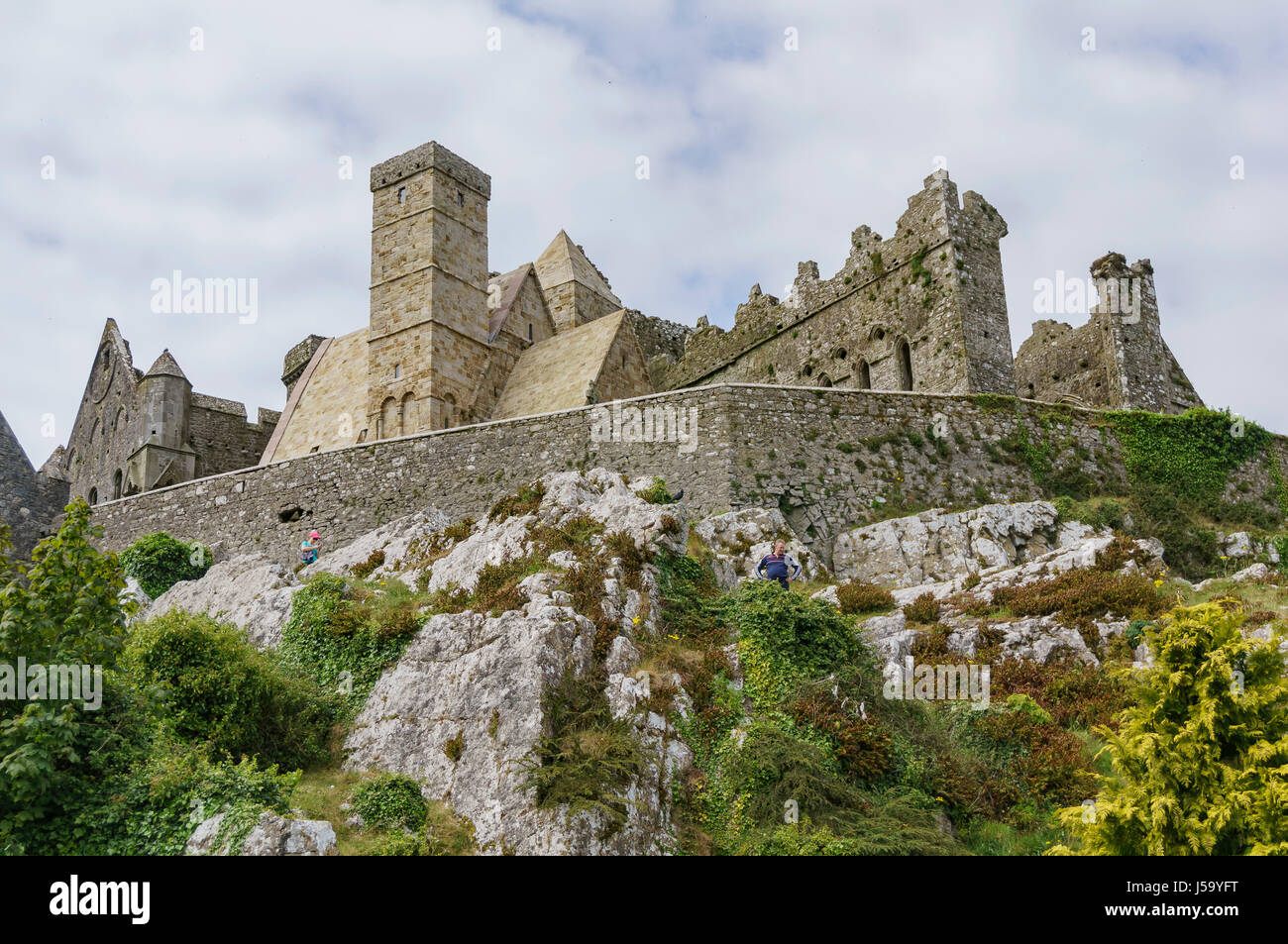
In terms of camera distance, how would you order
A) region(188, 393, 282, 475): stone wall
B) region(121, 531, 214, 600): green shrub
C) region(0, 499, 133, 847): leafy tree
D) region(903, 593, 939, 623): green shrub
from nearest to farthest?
region(0, 499, 133, 847): leafy tree
region(903, 593, 939, 623): green shrub
region(121, 531, 214, 600): green shrub
region(188, 393, 282, 475): stone wall

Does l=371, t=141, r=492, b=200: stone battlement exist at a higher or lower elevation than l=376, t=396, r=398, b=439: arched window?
higher

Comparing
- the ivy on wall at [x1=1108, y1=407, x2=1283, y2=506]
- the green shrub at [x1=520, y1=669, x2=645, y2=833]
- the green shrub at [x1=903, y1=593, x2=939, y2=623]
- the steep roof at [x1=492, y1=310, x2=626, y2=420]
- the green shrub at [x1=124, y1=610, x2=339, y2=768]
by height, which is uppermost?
the steep roof at [x1=492, y1=310, x2=626, y2=420]

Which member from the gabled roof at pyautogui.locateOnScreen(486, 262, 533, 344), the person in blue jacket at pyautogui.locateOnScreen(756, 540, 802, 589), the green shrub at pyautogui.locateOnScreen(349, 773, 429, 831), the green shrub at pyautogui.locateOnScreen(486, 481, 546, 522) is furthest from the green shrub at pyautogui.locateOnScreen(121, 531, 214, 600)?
the person in blue jacket at pyautogui.locateOnScreen(756, 540, 802, 589)

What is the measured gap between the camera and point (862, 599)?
72.3 ft

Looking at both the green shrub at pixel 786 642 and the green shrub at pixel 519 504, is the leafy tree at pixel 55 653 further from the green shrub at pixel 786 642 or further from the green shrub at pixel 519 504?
the green shrub at pixel 786 642

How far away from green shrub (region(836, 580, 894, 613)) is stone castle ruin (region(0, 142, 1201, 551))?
29.9ft

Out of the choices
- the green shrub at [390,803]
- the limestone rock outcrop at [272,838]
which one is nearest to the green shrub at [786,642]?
the green shrub at [390,803]

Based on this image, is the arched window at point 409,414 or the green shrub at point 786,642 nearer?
the green shrub at point 786,642

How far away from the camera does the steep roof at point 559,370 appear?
33.4 meters

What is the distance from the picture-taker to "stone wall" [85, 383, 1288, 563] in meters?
27.1

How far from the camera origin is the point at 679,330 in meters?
48.5

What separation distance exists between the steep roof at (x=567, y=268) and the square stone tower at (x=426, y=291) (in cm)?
722

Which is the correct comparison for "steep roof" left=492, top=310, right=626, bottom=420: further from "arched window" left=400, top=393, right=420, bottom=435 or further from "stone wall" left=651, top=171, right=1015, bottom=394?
"stone wall" left=651, top=171, right=1015, bottom=394
